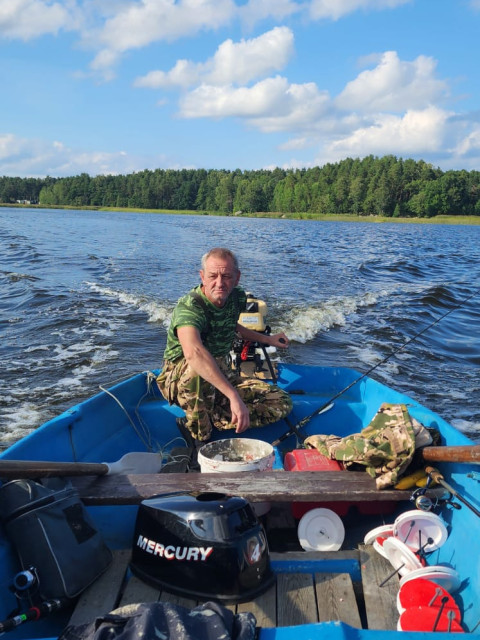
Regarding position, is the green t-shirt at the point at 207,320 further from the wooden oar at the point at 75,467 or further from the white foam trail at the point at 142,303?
the white foam trail at the point at 142,303

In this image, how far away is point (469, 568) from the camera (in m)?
2.46

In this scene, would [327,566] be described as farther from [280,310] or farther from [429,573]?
[280,310]

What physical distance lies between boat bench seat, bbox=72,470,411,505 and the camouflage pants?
34.2 inches

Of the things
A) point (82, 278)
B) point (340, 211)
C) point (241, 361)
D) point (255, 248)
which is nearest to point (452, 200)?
point (340, 211)

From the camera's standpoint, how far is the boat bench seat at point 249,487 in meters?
2.84

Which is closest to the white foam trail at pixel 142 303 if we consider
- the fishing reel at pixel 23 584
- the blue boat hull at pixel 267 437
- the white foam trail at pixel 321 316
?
the white foam trail at pixel 321 316

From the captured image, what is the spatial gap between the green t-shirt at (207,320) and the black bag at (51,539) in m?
1.46

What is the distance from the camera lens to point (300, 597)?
2.38 meters

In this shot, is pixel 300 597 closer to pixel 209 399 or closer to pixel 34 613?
pixel 34 613

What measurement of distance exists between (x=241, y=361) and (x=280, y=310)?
22.1ft

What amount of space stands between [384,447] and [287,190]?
10248 cm

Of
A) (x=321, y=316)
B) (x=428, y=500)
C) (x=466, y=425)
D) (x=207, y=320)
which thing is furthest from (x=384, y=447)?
(x=321, y=316)

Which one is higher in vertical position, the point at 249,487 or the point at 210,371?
the point at 210,371

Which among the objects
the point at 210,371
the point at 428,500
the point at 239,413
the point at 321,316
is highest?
the point at 210,371
